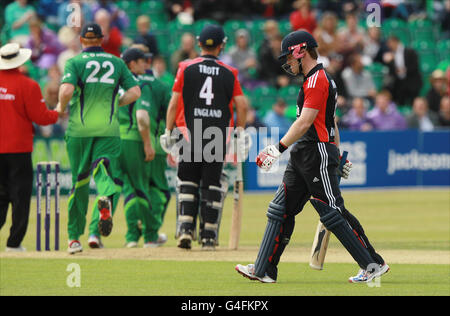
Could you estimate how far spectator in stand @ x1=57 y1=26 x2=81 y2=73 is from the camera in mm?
21500

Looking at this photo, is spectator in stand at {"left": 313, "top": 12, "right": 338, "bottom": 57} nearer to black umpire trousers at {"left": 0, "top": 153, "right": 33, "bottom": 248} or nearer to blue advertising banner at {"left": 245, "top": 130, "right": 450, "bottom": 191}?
blue advertising banner at {"left": 245, "top": 130, "right": 450, "bottom": 191}

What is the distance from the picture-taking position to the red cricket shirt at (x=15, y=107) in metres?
12.0

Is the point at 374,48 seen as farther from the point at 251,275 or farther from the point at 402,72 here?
the point at 251,275

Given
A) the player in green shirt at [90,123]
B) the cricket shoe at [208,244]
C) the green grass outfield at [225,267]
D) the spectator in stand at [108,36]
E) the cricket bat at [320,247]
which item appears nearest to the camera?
the green grass outfield at [225,267]

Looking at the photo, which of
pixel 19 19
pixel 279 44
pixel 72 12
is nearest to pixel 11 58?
pixel 72 12

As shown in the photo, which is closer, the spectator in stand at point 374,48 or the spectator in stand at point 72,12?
the spectator in stand at point 72,12

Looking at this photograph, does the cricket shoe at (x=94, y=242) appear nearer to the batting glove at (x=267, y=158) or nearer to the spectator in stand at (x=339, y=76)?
the batting glove at (x=267, y=158)

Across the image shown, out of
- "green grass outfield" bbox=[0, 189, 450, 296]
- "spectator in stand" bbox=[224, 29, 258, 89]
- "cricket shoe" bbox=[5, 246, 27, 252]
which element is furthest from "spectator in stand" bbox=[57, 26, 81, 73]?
"cricket shoe" bbox=[5, 246, 27, 252]

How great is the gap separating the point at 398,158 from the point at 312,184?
14704mm

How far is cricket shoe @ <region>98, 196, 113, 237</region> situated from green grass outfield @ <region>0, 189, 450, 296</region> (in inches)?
14.2

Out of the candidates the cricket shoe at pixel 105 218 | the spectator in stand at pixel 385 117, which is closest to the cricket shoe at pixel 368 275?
the cricket shoe at pixel 105 218

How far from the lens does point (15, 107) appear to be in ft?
39.3

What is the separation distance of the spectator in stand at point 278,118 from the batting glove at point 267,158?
13351mm

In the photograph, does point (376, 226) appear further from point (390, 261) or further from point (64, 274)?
point (64, 274)
